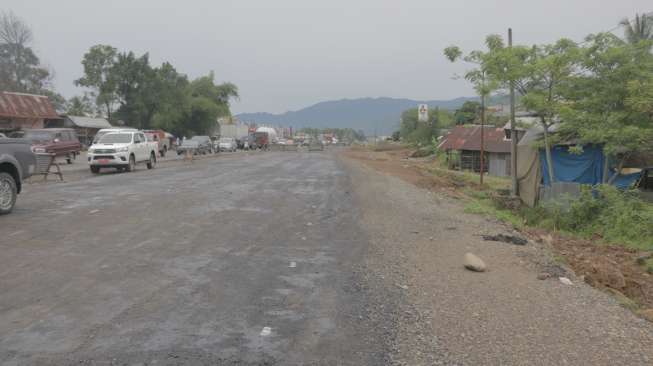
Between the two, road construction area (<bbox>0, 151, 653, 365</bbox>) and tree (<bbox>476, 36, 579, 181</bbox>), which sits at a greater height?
tree (<bbox>476, 36, 579, 181</bbox>)

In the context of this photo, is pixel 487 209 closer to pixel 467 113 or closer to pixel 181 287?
pixel 181 287

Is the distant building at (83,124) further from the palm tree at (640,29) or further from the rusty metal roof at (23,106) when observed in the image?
the palm tree at (640,29)

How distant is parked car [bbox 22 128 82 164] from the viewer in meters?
27.3

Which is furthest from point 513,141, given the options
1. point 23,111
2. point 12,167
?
point 23,111

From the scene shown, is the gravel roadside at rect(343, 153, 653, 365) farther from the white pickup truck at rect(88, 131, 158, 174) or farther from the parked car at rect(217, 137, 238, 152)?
the parked car at rect(217, 137, 238, 152)

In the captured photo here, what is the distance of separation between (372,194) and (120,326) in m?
13.1

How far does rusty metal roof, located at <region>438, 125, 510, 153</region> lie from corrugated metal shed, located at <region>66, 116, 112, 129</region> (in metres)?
38.8

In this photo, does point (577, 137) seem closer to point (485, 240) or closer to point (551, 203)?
point (551, 203)

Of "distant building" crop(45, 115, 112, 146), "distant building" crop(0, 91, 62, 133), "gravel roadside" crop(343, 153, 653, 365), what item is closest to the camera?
"gravel roadside" crop(343, 153, 653, 365)

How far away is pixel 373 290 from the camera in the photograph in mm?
6477

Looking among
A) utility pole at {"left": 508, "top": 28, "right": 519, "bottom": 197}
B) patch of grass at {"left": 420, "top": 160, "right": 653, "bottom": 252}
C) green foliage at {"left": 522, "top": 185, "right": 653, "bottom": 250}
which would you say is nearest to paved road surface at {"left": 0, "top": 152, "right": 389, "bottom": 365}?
patch of grass at {"left": 420, "top": 160, "right": 653, "bottom": 252}

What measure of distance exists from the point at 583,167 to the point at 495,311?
54.4ft

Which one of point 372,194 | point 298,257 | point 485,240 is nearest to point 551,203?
point 372,194

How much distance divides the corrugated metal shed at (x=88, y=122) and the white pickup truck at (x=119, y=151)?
3828 centimetres
